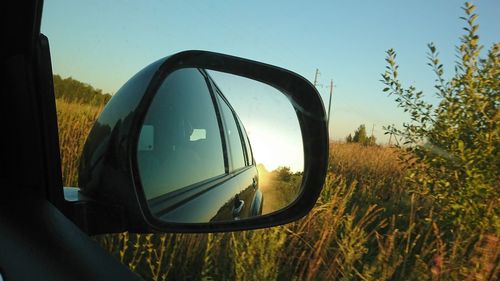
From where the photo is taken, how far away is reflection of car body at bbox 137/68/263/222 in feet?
3.99

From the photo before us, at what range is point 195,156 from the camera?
156 centimetres

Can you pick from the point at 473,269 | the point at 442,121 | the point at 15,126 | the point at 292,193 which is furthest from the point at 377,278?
the point at 15,126

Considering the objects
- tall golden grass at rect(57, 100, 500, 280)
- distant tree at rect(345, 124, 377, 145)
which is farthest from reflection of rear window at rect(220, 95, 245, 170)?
distant tree at rect(345, 124, 377, 145)

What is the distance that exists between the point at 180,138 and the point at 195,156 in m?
0.14

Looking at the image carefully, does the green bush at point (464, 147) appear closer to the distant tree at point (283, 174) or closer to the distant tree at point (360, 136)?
the distant tree at point (283, 174)

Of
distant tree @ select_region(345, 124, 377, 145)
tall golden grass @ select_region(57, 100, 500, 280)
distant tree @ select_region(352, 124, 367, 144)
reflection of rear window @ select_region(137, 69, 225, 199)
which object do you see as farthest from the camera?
distant tree @ select_region(352, 124, 367, 144)

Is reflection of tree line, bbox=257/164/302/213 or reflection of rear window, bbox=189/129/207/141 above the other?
reflection of rear window, bbox=189/129/207/141

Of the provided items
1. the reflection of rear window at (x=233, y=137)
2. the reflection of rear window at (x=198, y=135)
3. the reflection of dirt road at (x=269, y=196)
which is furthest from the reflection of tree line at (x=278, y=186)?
the reflection of rear window at (x=198, y=135)

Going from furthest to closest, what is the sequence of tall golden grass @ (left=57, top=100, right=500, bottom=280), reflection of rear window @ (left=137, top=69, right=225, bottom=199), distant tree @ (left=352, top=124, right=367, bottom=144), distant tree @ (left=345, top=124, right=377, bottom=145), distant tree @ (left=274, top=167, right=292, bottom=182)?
distant tree @ (left=352, top=124, right=367, bottom=144) < distant tree @ (left=345, top=124, right=377, bottom=145) < tall golden grass @ (left=57, top=100, right=500, bottom=280) < distant tree @ (left=274, top=167, right=292, bottom=182) < reflection of rear window @ (left=137, top=69, right=225, bottom=199)

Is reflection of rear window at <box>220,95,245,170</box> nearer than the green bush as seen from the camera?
Yes

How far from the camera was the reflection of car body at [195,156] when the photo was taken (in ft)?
3.99

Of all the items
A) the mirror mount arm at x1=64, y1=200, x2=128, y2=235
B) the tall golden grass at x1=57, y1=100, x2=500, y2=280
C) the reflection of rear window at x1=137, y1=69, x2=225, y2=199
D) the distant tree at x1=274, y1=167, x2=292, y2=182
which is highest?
the reflection of rear window at x1=137, y1=69, x2=225, y2=199

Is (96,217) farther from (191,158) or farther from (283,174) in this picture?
(283,174)

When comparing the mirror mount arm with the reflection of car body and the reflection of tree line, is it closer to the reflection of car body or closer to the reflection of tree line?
the reflection of car body
